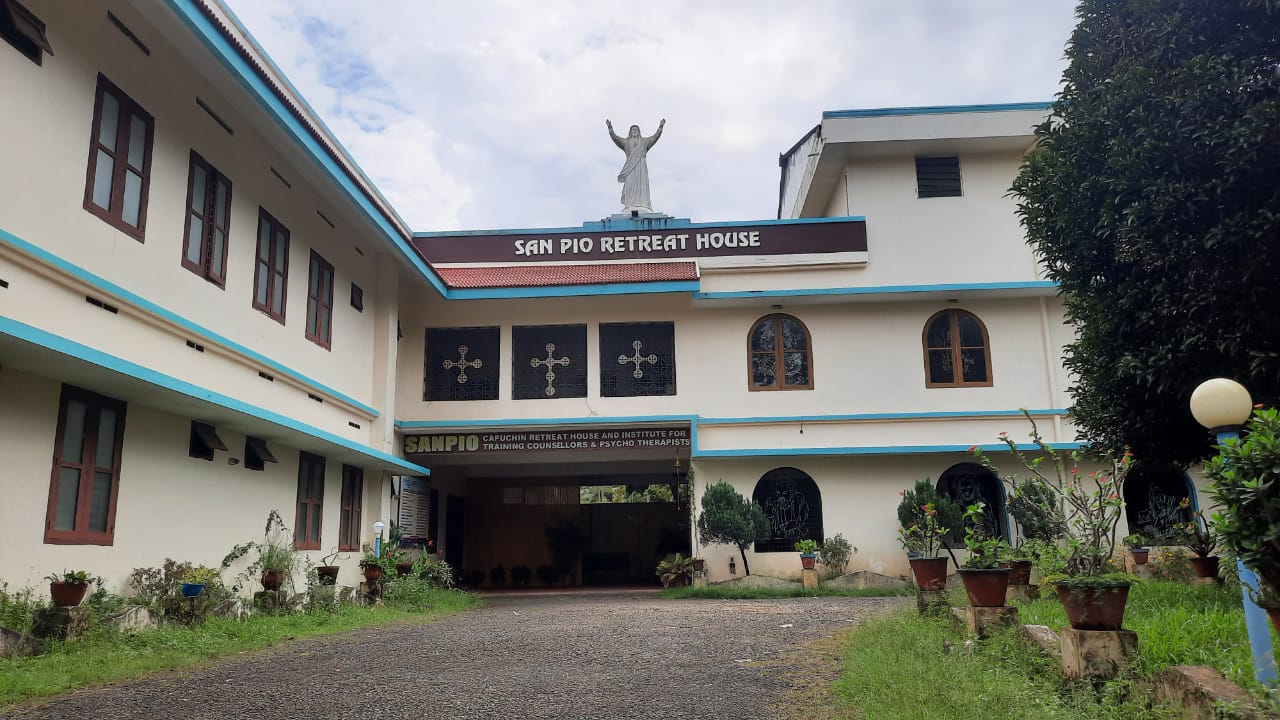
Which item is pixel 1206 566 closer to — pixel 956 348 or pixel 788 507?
pixel 956 348

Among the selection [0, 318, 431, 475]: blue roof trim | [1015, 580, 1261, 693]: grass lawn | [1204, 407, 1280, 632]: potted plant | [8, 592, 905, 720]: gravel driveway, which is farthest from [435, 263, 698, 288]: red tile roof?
[1204, 407, 1280, 632]: potted plant

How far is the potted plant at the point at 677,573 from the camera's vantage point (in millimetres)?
15766

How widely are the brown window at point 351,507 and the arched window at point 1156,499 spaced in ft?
40.8

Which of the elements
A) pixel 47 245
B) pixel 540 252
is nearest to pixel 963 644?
pixel 47 245

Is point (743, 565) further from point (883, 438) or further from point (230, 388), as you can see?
point (230, 388)

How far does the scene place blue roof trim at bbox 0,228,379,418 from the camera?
709 centimetres

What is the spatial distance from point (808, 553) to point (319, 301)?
28.2 ft

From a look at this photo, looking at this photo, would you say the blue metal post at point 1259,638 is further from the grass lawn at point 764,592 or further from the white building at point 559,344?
the grass lawn at point 764,592

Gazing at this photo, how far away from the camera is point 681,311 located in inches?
658

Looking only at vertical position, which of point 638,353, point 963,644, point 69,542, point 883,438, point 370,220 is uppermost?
point 370,220

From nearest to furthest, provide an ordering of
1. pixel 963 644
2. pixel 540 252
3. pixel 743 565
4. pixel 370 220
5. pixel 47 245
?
pixel 963 644 → pixel 47 245 → pixel 370 220 → pixel 743 565 → pixel 540 252

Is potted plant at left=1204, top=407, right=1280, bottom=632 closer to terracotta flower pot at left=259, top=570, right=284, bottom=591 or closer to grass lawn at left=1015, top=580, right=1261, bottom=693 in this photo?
grass lawn at left=1015, top=580, right=1261, bottom=693

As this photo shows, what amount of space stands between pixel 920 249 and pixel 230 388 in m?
11.5

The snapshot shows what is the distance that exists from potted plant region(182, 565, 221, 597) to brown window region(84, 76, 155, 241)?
10.6 feet
